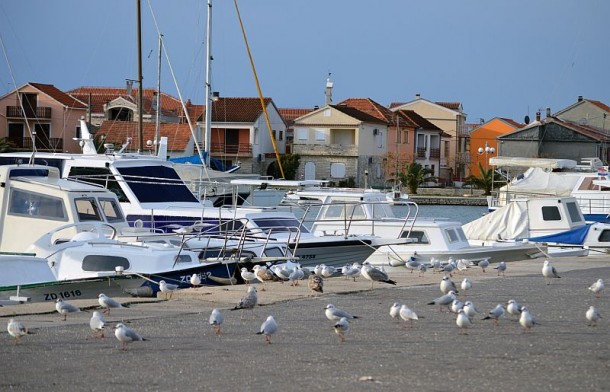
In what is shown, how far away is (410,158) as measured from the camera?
8700 cm

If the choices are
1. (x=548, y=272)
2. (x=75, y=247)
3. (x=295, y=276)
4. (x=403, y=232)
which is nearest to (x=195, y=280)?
(x=295, y=276)

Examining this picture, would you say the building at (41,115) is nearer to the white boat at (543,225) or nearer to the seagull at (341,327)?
the white boat at (543,225)

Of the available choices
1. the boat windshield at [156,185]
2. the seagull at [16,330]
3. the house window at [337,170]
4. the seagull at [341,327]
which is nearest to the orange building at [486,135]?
the house window at [337,170]

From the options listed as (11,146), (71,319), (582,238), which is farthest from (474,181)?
(71,319)

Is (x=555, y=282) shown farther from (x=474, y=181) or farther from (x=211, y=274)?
(x=474, y=181)

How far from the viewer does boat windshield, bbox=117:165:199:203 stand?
23281 mm

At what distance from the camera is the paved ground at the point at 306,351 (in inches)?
345

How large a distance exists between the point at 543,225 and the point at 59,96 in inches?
1979

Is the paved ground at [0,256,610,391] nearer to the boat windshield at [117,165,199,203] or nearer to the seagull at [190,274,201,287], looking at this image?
the seagull at [190,274,201,287]

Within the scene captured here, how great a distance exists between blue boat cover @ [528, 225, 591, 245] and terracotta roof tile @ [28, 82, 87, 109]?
1918 inches

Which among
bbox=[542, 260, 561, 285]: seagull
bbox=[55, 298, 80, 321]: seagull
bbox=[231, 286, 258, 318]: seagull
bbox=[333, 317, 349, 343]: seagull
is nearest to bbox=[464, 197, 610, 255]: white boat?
bbox=[542, 260, 561, 285]: seagull

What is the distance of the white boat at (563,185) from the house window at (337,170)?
36.5 metres

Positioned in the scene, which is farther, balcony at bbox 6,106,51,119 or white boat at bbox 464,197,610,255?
balcony at bbox 6,106,51,119

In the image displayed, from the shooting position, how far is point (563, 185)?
42000 mm
